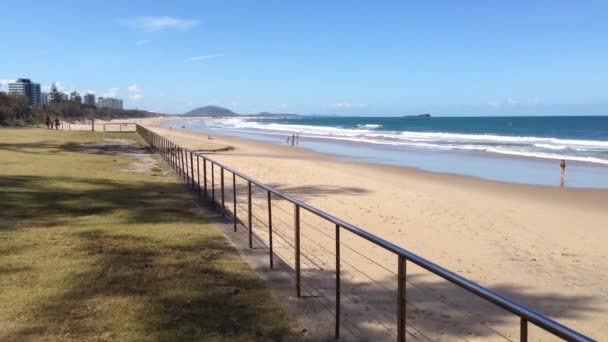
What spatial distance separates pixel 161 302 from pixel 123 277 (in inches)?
30.9

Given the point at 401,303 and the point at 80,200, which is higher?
the point at 401,303

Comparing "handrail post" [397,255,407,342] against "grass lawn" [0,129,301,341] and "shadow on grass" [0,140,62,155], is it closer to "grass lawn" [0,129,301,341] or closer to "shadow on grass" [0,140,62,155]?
"grass lawn" [0,129,301,341]

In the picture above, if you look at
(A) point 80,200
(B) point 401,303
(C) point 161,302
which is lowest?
(C) point 161,302

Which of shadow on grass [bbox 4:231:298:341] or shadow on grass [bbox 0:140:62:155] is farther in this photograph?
shadow on grass [bbox 0:140:62:155]

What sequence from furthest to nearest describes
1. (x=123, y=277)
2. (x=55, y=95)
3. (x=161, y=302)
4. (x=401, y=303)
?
(x=55, y=95)
(x=123, y=277)
(x=161, y=302)
(x=401, y=303)

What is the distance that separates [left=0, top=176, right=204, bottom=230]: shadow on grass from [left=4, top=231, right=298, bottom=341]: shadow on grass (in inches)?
79.9

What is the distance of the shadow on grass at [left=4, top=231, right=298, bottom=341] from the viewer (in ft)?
12.5

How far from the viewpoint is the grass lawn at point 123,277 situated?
3857mm

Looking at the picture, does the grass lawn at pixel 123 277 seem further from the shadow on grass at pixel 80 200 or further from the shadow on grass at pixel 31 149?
the shadow on grass at pixel 31 149

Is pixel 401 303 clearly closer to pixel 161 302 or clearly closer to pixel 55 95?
pixel 161 302

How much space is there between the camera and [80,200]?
920cm

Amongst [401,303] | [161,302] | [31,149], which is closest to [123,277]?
[161,302]

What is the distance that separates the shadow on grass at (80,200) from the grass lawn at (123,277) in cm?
2

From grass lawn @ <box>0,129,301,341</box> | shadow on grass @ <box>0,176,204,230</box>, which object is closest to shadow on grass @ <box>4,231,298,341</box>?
grass lawn @ <box>0,129,301,341</box>
